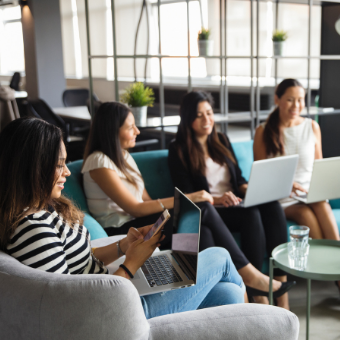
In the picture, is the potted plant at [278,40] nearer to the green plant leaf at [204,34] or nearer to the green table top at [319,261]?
the green plant leaf at [204,34]

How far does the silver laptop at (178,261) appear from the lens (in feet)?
4.81

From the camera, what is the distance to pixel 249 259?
2.34 meters

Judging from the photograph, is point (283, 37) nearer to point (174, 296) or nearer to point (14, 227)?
point (174, 296)

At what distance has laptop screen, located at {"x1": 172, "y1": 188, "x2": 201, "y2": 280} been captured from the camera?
4.86 ft

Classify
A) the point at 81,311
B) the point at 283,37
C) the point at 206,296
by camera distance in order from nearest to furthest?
1. the point at 81,311
2. the point at 206,296
3. the point at 283,37

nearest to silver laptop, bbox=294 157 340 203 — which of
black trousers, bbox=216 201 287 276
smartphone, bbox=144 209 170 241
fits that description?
black trousers, bbox=216 201 287 276

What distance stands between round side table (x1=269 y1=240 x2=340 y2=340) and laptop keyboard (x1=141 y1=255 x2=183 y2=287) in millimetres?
530

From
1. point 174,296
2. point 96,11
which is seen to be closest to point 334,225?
point 174,296

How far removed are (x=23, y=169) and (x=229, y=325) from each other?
2.31ft

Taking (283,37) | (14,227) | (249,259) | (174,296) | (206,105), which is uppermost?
(283,37)

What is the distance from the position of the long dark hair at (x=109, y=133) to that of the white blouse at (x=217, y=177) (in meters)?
0.53

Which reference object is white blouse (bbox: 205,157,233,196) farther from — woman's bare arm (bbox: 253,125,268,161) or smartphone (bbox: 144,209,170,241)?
smartphone (bbox: 144,209,170,241)

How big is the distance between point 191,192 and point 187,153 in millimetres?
238

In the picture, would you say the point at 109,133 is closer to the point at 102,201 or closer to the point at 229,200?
the point at 102,201
